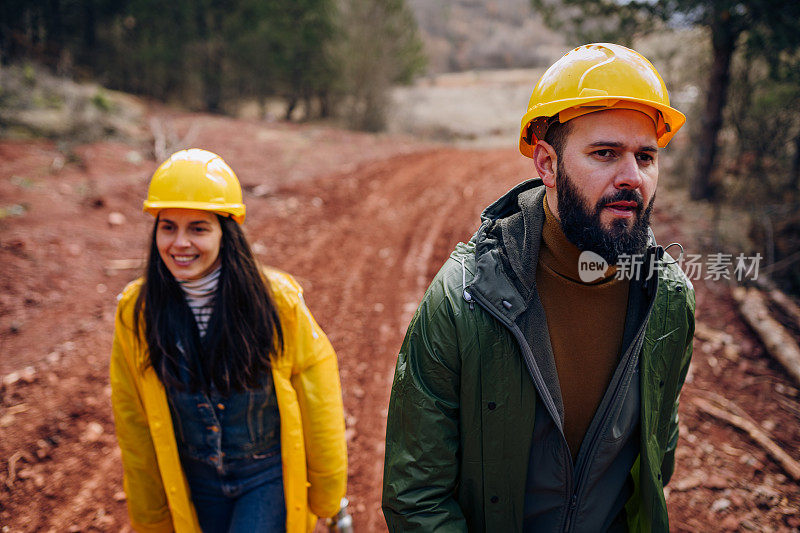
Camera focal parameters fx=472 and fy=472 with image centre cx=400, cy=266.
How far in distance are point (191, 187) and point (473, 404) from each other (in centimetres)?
170

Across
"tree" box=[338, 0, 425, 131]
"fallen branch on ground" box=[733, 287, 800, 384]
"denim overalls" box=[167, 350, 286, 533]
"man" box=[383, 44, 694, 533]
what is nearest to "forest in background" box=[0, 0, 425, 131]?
"tree" box=[338, 0, 425, 131]

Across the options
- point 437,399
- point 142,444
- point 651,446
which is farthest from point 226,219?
point 651,446

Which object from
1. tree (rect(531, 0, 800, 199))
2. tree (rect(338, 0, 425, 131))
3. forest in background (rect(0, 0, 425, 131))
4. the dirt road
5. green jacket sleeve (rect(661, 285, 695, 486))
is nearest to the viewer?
green jacket sleeve (rect(661, 285, 695, 486))

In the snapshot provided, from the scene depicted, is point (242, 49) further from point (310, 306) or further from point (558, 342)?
point (558, 342)

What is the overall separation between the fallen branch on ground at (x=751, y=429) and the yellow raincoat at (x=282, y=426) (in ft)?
11.4

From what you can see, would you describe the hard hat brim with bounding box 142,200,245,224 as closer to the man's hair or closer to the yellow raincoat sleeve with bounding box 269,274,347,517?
the yellow raincoat sleeve with bounding box 269,274,347,517

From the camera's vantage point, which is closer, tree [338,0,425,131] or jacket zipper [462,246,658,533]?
jacket zipper [462,246,658,533]

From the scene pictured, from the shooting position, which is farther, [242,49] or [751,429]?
[242,49]

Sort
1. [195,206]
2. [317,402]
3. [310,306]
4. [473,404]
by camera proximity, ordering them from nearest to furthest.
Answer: [473,404] < [195,206] < [317,402] < [310,306]

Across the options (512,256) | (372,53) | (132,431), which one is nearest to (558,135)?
(512,256)

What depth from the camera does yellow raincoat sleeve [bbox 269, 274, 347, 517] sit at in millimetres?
2547

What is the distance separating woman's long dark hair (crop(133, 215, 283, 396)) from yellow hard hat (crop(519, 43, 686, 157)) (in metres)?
1.63

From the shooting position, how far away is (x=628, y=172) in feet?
5.41

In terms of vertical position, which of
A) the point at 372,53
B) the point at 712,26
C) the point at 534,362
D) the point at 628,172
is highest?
the point at 372,53
